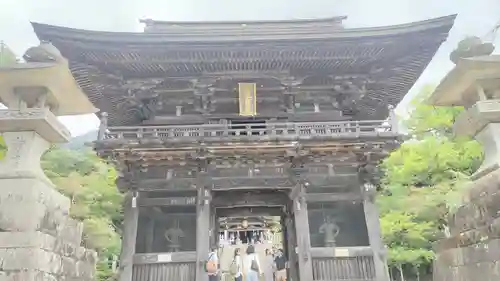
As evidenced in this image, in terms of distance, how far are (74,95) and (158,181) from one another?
346 centimetres

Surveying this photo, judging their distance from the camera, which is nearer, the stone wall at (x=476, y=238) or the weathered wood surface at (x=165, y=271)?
the stone wall at (x=476, y=238)

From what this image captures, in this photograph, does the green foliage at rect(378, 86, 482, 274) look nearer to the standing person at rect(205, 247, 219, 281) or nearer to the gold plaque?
the gold plaque

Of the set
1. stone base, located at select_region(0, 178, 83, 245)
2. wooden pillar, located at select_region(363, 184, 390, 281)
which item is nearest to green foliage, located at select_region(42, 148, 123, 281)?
stone base, located at select_region(0, 178, 83, 245)

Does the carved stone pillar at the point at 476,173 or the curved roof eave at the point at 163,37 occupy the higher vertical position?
the curved roof eave at the point at 163,37

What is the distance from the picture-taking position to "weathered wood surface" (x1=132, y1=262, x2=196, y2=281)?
915 cm

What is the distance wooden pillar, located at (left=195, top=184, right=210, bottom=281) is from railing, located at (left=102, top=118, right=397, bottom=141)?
57.2 inches

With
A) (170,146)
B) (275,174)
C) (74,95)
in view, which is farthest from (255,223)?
(74,95)

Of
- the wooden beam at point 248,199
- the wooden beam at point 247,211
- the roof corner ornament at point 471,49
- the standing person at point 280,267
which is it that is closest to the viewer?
the roof corner ornament at point 471,49

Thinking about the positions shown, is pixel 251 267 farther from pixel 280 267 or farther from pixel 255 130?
pixel 255 130

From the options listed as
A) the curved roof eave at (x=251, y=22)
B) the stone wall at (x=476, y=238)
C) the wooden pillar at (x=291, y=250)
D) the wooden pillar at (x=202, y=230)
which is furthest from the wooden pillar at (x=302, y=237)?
the curved roof eave at (x=251, y=22)

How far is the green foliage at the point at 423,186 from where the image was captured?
45.2ft

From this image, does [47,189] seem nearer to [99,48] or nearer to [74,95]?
[74,95]

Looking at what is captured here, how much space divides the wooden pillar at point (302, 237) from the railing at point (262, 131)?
5.16 ft

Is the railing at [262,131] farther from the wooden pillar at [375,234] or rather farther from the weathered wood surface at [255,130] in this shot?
the wooden pillar at [375,234]
